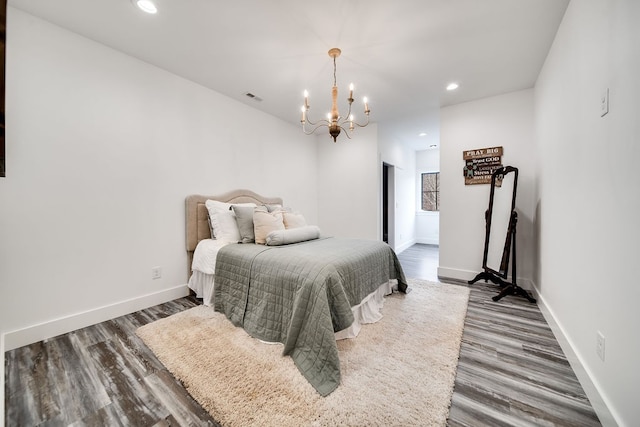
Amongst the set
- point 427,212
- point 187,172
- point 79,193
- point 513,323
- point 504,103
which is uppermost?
point 504,103

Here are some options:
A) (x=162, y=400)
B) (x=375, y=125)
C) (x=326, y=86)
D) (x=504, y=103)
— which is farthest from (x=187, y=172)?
(x=504, y=103)

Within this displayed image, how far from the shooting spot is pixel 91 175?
7.13 feet

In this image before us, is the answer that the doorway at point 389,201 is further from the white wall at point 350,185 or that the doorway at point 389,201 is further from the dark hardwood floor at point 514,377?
the dark hardwood floor at point 514,377

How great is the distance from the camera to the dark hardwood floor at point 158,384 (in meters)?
1.24

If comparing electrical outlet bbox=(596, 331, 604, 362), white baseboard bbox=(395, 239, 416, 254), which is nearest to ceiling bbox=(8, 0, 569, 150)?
electrical outlet bbox=(596, 331, 604, 362)

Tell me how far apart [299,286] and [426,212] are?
5.84m

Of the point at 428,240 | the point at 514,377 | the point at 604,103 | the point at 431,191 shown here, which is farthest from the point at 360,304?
the point at 431,191

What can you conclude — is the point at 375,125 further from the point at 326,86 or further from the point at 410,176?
the point at 410,176

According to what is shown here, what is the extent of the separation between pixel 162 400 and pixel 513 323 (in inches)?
110

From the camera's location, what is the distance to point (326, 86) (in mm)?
3000

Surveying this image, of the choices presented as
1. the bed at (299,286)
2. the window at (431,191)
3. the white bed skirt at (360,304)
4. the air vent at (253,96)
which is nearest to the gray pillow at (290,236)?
the bed at (299,286)

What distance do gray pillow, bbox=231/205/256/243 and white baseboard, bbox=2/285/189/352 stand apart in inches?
39.5

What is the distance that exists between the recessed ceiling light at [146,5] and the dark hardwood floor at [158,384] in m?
2.59

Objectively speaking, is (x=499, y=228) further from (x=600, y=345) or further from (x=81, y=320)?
(x=81, y=320)
